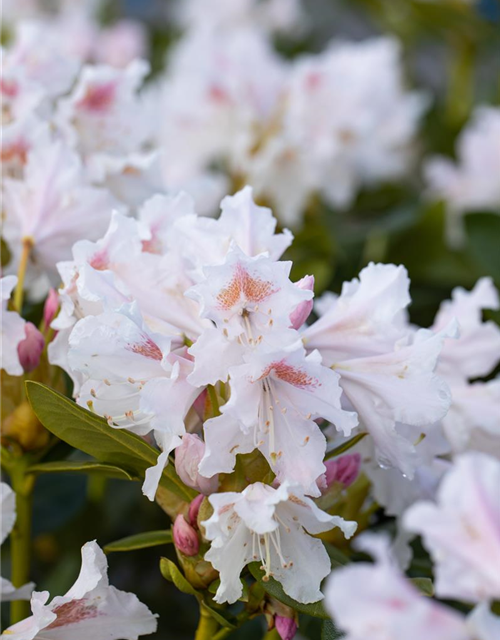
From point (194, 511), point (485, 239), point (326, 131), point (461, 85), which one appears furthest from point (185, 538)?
point (461, 85)

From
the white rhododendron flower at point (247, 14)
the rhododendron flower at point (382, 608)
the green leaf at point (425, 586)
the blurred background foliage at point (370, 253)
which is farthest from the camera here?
the white rhododendron flower at point (247, 14)

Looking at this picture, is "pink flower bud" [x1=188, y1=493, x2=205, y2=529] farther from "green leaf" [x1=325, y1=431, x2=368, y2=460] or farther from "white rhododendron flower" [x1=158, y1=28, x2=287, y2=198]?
"white rhododendron flower" [x1=158, y1=28, x2=287, y2=198]

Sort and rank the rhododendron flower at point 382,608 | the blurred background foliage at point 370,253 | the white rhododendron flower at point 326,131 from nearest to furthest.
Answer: the rhododendron flower at point 382,608 → the blurred background foliage at point 370,253 → the white rhododendron flower at point 326,131

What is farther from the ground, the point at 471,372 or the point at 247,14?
the point at 471,372

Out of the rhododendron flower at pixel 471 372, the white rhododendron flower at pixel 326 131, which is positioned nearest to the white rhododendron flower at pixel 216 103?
the white rhododendron flower at pixel 326 131

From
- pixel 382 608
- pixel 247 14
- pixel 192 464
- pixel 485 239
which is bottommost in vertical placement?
pixel 247 14

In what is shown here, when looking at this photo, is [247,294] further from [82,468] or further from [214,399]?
[82,468]

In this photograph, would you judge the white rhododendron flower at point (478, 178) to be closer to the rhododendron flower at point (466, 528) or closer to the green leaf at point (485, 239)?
the green leaf at point (485, 239)

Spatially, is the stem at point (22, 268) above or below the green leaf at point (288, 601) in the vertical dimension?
above
